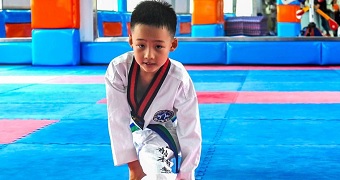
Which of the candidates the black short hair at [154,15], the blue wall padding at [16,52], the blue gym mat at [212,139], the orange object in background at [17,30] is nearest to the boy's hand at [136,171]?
the blue gym mat at [212,139]

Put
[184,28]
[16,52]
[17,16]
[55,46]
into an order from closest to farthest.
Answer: [55,46], [16,52], [17,16], [184,28]

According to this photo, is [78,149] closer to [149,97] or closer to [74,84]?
[149,97]

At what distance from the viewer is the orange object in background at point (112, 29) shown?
1672 cm

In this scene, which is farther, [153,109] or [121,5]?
[121,5]

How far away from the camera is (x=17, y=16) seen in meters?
15.2

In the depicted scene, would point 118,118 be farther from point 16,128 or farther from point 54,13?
point 54,13

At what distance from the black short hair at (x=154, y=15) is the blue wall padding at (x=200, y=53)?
28.3ft

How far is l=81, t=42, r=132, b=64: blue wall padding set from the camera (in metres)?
11.3

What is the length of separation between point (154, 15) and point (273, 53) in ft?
29.2

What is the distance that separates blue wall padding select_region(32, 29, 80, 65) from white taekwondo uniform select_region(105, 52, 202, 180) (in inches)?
330

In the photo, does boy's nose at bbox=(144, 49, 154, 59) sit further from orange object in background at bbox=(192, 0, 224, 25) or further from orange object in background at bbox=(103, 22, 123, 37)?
orange object in background at bbox=(103, 22, 123, 37)

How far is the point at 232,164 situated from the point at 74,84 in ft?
16.2

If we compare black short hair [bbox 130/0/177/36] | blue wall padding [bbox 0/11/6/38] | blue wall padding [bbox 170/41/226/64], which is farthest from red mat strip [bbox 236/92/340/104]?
blue wall padding [bbox 0/11/6/38]

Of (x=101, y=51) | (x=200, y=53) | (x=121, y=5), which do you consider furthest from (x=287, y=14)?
(x=101, y=51)
